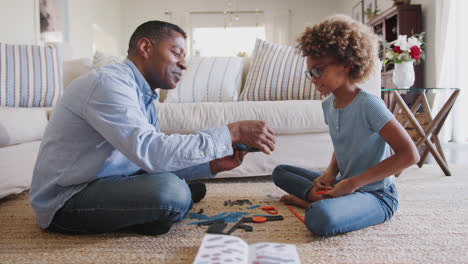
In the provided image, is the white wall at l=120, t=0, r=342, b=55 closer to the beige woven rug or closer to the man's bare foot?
the man's bare foot

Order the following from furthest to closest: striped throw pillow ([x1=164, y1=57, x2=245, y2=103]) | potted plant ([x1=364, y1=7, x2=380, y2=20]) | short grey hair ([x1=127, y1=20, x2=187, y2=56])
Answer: potted plant ([x1=364, y1=7, x2=380, y2=20])
striped throw pillow ([x1=164, y1=57, x2=245, y2=103])
short grey hair ([x1=127, y1=20, x2=187, y2=56])

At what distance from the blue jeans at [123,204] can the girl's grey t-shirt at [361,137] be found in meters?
0.59

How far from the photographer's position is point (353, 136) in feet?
4.07

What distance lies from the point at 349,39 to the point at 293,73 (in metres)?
1.16

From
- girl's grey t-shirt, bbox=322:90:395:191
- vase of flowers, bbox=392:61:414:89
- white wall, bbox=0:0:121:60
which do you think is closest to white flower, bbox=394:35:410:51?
vase of flowers, bbox=392:61:414:89

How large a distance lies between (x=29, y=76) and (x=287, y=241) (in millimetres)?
2272

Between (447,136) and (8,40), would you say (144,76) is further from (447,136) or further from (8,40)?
(447,136)

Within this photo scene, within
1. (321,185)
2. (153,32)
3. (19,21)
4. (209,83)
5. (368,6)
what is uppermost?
(368,6)

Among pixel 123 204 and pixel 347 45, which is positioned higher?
pixel 347 45

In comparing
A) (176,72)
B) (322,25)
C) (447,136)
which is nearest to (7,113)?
(176,72)

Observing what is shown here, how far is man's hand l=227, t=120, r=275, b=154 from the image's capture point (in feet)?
3.52

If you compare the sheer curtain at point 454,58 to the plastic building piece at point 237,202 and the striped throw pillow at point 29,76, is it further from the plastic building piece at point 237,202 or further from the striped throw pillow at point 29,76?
the striped throw pillow at point 29,76

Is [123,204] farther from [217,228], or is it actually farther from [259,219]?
[259,219]

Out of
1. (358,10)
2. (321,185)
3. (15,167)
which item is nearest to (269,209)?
(321,185)
